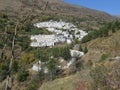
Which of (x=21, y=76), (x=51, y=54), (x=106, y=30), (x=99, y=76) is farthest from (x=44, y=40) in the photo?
(x=99, y=76)

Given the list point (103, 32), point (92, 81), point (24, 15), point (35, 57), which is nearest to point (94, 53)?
Answer: point (103, 32)

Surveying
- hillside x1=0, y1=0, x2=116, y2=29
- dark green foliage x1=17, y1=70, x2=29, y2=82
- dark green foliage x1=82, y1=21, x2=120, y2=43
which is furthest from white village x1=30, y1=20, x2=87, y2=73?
hillside x1=0, y1=0, x2=116, y2=29

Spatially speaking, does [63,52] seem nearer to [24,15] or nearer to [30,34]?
[30,34]

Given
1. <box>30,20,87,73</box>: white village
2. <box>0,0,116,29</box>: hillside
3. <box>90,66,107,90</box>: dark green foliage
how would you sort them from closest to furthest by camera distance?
1. <box>0,0,116,29</box>: hillside
2. <box>90,66,107,90</box>: dark green foliage
3. <box>30,20,87,73</box>: white village

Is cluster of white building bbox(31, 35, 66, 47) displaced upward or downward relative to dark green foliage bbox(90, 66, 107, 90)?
downward

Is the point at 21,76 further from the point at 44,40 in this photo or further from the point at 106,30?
the point at 44,40

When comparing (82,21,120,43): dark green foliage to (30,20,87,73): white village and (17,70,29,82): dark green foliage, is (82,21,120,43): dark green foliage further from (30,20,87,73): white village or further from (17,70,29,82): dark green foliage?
(17,70,29,82): dark green foliage

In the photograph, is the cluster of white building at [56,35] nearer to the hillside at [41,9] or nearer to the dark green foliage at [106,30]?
the hillside at [41,9]
